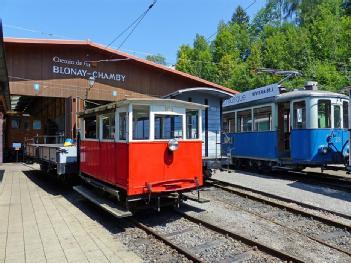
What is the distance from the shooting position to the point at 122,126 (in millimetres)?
7891

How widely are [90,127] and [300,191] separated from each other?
19.9 ft

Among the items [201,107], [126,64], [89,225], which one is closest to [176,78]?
[126,64]

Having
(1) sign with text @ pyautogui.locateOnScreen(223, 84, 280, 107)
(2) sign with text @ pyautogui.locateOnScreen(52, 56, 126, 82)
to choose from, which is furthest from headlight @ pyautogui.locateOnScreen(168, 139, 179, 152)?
(2) sign with text @ pyautogui.locateOnScreen(52, 56, 126, 82)

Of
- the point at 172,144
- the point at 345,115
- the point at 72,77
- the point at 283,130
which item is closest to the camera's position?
the point at 172,144

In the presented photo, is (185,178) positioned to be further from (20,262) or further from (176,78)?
(176,78)

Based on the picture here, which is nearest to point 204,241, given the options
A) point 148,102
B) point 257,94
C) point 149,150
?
point 149,150

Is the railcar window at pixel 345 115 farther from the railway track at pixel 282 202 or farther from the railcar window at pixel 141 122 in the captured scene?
the railcar window at pixel 141 122

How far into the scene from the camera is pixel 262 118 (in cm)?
1497

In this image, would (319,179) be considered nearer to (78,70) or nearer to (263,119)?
(263,119)

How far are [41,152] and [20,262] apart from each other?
380 inches

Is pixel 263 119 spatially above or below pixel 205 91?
below

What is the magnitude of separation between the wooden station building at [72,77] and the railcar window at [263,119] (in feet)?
9.49

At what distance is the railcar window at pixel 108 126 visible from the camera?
8381 mm

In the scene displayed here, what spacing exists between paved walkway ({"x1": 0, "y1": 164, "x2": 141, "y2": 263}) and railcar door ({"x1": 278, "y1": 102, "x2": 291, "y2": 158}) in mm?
7782
